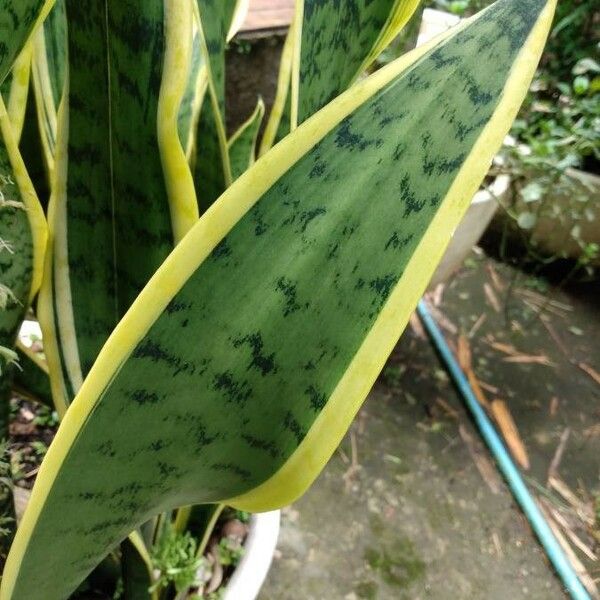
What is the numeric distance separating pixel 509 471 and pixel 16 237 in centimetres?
84

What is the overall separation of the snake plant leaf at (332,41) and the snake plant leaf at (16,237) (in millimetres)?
137

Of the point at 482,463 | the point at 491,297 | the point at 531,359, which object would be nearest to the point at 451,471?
the point at 482,463

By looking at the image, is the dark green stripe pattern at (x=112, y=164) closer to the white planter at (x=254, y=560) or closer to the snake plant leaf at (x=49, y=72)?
the snake plant leaf at (x=49, y=72)

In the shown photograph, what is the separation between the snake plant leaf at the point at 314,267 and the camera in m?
0.22

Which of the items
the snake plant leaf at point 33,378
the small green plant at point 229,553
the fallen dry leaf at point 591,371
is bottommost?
the fallen dry leaf at point 591,371

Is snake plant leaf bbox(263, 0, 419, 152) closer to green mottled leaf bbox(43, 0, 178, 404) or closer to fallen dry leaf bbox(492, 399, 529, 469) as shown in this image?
green mottled leaf bbox(43, 0, 178, 404)

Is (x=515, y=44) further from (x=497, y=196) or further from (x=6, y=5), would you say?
(x=497, y=196)

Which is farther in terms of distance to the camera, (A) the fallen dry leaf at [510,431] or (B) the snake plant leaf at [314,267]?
(A) the fallen dry leaf at [510,431]

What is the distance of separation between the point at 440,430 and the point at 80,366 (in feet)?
2.44

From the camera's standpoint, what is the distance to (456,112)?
0.22m

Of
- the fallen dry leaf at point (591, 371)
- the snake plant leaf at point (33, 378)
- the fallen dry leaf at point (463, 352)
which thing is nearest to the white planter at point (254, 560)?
the snake plant leaf at point (33, 378)

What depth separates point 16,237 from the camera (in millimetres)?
324

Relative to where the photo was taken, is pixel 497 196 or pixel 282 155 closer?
pixel 282 155

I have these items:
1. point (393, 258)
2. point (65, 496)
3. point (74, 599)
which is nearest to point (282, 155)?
point (393, 258)
